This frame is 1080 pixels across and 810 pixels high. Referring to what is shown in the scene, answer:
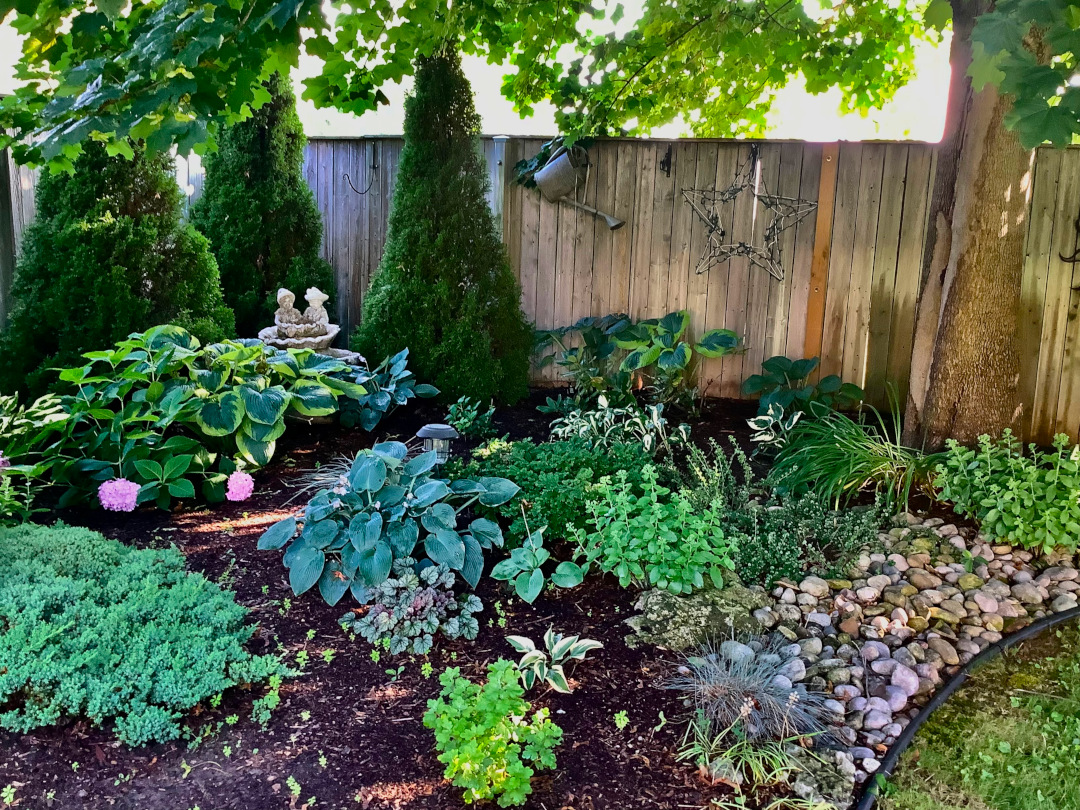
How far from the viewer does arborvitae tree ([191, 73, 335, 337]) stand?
21.4 feet

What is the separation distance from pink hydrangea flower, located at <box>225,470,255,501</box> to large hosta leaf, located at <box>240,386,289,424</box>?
0.32m

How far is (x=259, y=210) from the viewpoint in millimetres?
6562

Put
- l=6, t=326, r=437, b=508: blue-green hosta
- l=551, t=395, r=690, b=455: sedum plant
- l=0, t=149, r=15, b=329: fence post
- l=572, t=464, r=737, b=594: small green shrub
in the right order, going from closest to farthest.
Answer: l=572, t=464, r=737, b=594: small green shrub
l=6, t=326, r=437, b=508: blue-green hosta
l=551, t=395, r=690, b=455: sedum plant
l=0, t=149, r=15, b=329: fence post

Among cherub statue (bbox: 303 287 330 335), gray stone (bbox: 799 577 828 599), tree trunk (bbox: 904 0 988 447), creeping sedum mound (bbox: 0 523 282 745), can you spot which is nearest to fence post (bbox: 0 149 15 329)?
cherub statue (bbox: 303 287 330 335)

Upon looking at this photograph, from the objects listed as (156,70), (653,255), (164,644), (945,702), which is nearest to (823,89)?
(653,255)

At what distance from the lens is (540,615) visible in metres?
2.95

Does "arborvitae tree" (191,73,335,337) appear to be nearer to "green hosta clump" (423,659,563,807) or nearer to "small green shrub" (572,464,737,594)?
"small green shrub" (572,464,737,594)

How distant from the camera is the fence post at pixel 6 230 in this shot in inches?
191

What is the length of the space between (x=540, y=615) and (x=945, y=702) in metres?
1.32

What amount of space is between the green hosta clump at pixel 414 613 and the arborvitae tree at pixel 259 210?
14.1 ft

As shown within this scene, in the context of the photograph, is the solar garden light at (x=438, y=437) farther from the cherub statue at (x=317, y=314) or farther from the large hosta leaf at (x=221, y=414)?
the cherub statue at (x=317, y=314)

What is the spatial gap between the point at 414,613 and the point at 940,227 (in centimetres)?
324

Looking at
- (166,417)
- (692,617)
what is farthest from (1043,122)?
(166,417)

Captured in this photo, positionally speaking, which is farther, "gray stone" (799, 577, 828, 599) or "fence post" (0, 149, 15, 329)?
"fence post" (0, 149, 15, 329)
